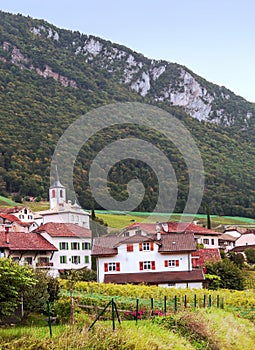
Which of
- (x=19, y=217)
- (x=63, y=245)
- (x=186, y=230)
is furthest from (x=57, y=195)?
(x=63, y=245)

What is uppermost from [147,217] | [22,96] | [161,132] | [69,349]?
[22,96]

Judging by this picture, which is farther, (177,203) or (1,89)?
(1,89)

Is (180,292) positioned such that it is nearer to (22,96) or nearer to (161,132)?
(161,132)

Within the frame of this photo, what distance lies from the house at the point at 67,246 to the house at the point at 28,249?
3.55 ft

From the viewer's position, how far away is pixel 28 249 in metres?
51.2

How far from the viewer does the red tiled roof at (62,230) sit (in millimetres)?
58000

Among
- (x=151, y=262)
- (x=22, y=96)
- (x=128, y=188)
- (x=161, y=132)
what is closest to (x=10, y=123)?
(x=22, y=96)

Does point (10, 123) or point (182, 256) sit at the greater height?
point (10, 123)

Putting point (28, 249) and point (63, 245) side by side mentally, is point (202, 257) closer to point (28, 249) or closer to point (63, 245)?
point (63, 245)

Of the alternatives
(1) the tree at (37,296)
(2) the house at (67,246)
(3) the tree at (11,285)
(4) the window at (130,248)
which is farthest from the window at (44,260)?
(3) the tree at (11,285)

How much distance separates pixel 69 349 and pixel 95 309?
11.8 meters

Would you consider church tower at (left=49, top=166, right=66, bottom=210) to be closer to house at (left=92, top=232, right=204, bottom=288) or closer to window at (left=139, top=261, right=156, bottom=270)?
house at (left=92, top=232, right=204, bottom=288)

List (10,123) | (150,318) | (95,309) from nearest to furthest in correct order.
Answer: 1. (150,318)
2. (95,309)
3. (10,123)

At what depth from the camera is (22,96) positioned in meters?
181
